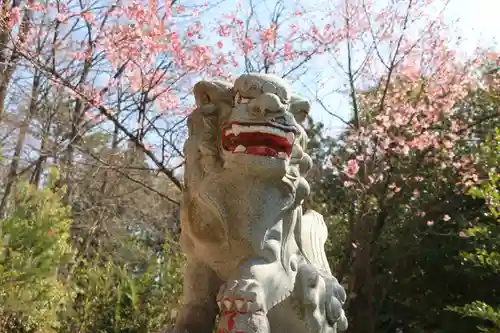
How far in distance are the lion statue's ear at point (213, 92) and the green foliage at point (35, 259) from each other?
18.3 feet

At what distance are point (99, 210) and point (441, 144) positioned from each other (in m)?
5.31

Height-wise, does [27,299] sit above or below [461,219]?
below

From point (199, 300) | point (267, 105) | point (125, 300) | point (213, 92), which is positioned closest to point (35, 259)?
point (125, 300)

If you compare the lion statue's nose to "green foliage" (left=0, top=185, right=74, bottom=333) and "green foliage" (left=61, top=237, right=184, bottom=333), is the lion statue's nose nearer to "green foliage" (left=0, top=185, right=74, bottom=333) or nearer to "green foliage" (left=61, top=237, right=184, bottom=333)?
"green foliage" (left=61, top=237, right=184, bottom=333)

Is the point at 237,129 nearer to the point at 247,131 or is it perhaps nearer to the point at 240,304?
the point at 247,131

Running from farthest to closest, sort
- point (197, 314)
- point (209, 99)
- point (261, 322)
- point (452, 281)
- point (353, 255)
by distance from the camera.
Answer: point (452, 281) < point (353, 255) < point (209, 99) < point (197, 314) < point (261, 322)

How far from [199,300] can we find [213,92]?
3.40 ft

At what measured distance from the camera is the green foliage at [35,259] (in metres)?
7.60

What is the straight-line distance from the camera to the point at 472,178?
7.45m

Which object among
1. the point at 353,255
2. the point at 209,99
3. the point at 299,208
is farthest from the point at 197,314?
the point at 353,255

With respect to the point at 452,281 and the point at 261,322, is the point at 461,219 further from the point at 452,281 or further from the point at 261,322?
the point at 261,322

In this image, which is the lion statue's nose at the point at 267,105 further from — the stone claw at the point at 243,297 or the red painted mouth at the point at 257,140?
the stone claw at the point at 243,297

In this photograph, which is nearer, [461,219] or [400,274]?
A: [461,219]

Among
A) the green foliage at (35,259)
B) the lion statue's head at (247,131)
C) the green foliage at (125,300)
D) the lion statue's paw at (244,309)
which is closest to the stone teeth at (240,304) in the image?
the lion statue's paw at (244,309)
